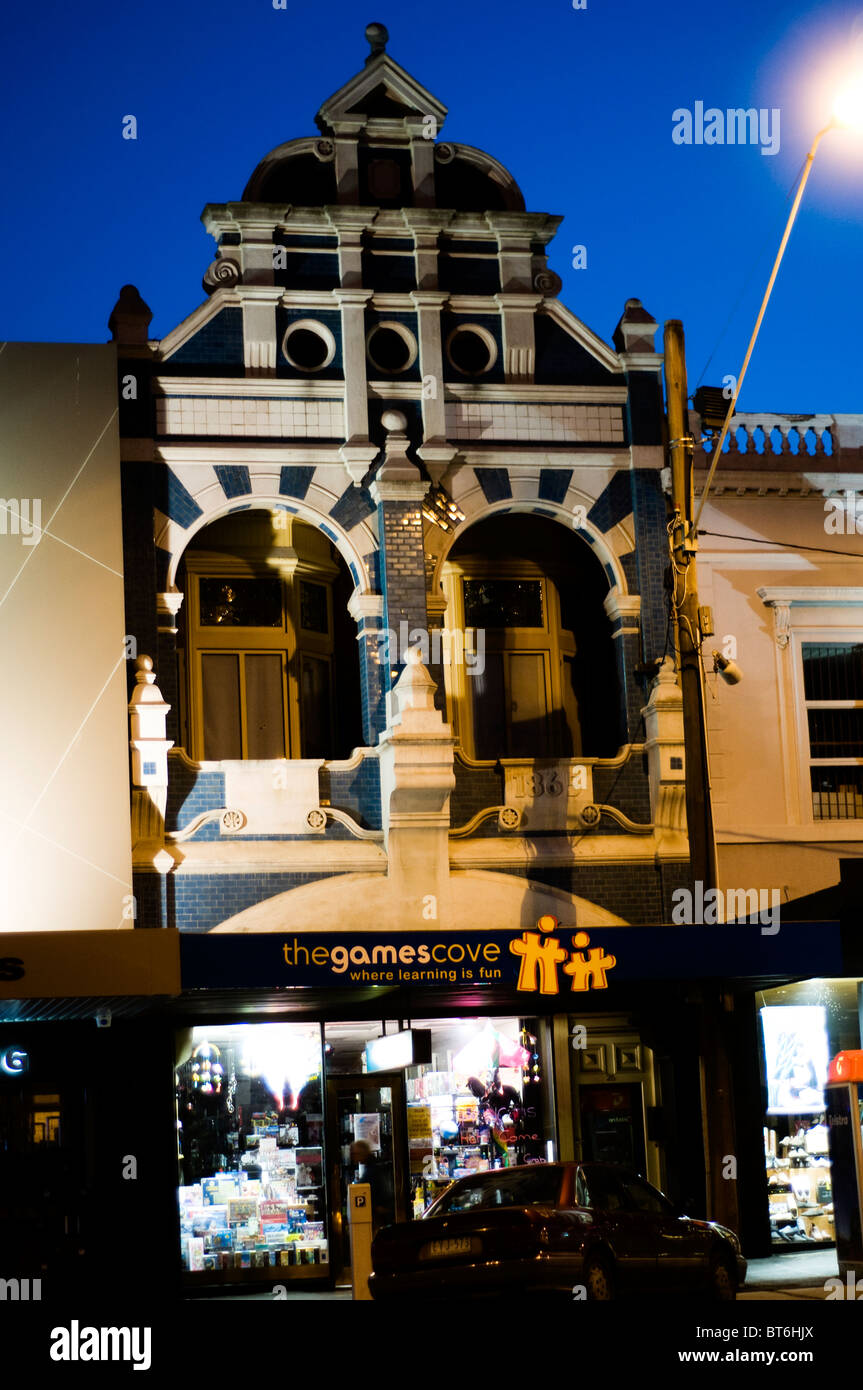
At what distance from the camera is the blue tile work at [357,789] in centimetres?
2120

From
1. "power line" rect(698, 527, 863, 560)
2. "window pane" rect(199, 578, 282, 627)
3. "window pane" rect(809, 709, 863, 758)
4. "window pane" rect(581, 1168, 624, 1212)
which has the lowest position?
"window pane" rect(581, 1168, 624, 1212)

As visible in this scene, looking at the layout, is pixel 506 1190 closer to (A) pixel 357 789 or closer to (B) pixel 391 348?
(A) pixel 357 789

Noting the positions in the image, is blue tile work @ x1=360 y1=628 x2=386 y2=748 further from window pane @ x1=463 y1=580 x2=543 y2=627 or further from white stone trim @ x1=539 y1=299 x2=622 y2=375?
white stone trim @ x1=539 y1=299 x2=622 y2=375

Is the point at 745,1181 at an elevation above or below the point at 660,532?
below

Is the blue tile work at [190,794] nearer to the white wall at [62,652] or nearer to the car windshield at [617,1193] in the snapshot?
the white wall at [62,652]

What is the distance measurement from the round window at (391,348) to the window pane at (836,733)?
625cm

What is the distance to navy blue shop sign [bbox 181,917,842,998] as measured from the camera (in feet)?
61.1

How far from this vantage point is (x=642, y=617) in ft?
73.0

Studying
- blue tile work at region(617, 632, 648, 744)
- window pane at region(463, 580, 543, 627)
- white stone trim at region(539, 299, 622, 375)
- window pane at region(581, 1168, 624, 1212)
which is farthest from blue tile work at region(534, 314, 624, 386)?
window pane at region(581, 1168, 624, 1212)

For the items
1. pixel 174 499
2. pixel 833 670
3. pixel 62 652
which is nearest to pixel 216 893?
pixel 62 652

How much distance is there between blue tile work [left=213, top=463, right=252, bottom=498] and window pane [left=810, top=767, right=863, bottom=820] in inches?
288

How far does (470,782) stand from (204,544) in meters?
4.14

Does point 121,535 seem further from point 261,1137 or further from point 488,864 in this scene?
point 261,1137
